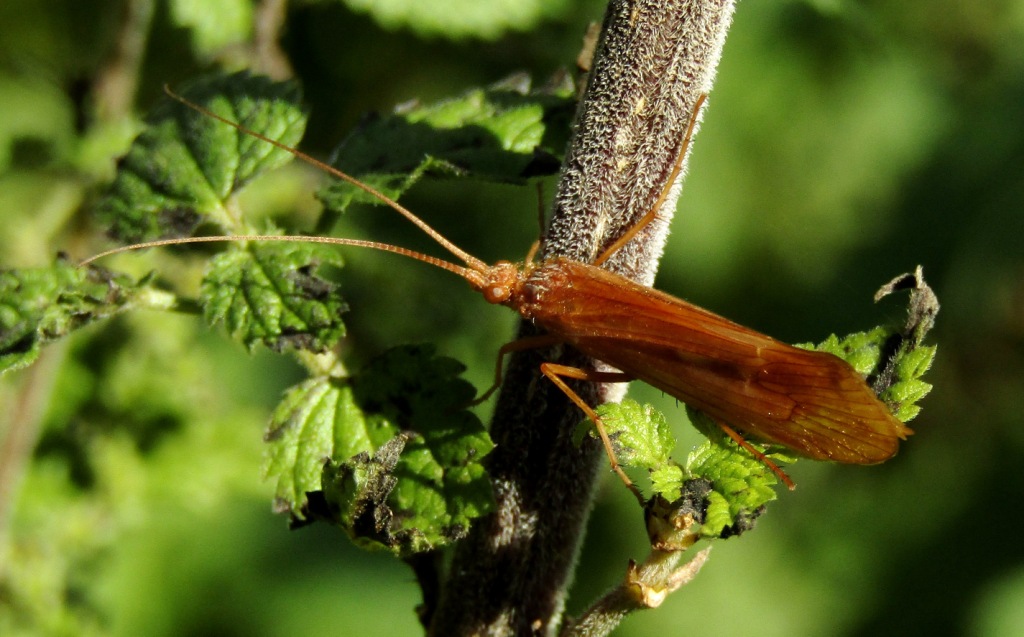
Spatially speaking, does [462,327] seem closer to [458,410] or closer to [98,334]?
[98,334]

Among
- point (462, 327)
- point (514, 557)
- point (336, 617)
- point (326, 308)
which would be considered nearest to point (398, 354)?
point (326, 308)

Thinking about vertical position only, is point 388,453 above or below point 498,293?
below

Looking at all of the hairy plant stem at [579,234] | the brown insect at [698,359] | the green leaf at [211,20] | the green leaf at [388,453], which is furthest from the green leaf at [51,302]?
the green leaf at [211,20]

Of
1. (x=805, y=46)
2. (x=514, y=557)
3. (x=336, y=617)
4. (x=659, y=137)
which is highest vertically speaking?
(x=805, y=46)

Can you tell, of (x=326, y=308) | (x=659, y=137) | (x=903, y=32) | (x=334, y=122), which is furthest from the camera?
(x=903, y=32)

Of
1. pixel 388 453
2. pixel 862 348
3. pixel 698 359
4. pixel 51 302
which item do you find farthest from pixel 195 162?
pixel 862 348

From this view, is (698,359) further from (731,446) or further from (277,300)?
(277,300)
